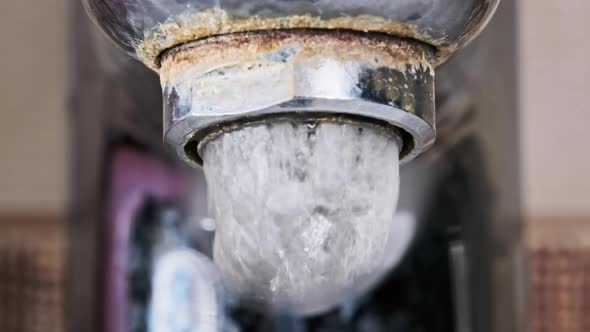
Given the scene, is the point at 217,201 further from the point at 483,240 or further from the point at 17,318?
the point at 17,318

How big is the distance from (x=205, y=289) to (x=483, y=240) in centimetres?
13

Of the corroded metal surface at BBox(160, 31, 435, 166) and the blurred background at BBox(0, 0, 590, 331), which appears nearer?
the corroded metal surface at BBox(160, 31, 435, 166)

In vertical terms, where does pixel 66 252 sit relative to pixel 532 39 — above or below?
below

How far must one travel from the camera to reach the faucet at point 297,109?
15 centimetres

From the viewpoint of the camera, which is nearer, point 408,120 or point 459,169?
point 408,120

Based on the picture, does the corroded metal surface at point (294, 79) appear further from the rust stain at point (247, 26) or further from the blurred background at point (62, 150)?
the blurred background at point (62, 150)

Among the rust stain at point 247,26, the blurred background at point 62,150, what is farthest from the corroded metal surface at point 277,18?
the blurred background at point 62,150

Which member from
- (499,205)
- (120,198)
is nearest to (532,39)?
(499,205)

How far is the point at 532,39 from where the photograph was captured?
1.50 ft

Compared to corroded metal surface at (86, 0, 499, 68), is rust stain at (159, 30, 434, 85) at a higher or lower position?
Result: lower

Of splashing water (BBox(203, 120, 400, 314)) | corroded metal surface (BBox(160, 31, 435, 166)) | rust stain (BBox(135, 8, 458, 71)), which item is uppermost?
rust stain (BBox(135, 8, 458, 71))

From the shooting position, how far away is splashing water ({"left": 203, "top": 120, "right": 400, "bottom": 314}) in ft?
0.53

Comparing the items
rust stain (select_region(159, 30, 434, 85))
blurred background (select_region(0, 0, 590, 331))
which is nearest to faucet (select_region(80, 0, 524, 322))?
Answer: rust stain (select_region(159, 30, 434, 85))

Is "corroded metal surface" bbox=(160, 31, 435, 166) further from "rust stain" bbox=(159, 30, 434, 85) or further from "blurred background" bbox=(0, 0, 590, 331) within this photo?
"blurred background" bbox=(0, 0, 590, 331)
